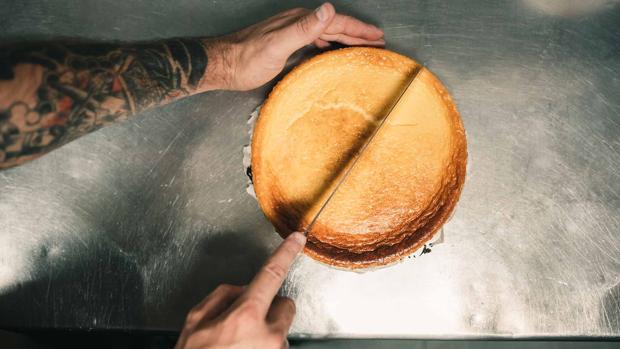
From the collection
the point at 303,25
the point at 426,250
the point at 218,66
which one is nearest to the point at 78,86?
the point at 218,66

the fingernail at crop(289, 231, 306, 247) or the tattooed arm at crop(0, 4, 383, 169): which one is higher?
the tattooed arm at crop(0, 4, 383, 169)

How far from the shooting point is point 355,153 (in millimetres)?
763

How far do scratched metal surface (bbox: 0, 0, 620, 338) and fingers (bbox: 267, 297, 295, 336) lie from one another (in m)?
0.15

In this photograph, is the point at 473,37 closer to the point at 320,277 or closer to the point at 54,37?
the point at 320,277

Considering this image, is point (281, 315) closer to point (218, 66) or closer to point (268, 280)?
point (268, 280)

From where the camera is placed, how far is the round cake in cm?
72

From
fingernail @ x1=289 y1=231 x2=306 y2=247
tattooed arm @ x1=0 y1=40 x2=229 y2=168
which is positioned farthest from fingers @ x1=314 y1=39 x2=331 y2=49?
fingernail @ x1=289 y1=231 x2=306 y2=247

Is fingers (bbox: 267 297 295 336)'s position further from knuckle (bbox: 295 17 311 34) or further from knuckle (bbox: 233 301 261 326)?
knuckle (bbox: 295 17 311 34)

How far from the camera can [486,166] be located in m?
0.90

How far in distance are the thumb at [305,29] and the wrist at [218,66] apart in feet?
0.38

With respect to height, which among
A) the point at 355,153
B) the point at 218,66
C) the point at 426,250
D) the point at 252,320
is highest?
the point at 218,66

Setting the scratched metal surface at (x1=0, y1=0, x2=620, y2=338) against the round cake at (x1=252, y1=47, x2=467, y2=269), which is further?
the scratched metal surface at (x1=0, y1=0, x2=620, y2=338)

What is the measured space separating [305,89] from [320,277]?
14.8 inches

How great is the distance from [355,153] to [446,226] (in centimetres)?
27
